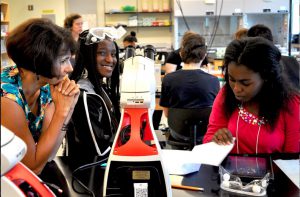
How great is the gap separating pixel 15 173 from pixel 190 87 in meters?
2.00

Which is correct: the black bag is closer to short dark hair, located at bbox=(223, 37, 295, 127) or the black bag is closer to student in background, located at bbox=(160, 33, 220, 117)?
short dark hair, located at bbox=(223, 37, 295, 127)

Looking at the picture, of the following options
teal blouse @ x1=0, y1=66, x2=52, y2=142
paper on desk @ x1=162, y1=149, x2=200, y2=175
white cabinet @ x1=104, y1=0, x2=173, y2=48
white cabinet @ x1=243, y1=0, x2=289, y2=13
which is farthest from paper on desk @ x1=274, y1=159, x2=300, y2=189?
white cabinet @ x1=104, y1=0, x2=173, y2=48

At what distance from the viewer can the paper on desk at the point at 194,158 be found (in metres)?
1.14

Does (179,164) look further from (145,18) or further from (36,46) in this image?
(145,18)

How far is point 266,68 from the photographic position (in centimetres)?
137

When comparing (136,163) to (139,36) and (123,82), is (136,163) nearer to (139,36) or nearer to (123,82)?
(123,82)

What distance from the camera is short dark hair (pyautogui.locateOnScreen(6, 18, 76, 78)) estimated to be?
3.26ft

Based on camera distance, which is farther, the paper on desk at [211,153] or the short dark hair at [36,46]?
the paper on desk at [211,153]

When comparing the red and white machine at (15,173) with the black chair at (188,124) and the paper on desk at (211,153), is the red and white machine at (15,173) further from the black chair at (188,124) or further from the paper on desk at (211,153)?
the black chair at (188,124)

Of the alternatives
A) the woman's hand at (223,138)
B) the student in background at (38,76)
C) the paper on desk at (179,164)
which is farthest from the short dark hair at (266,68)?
the student in background at (38,76)

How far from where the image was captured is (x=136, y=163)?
87 centimetres

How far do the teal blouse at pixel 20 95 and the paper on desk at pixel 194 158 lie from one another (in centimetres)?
45

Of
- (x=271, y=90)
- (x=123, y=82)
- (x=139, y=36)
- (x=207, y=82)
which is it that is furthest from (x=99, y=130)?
(x=139, y=36)

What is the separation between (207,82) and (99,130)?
1.35 meters
